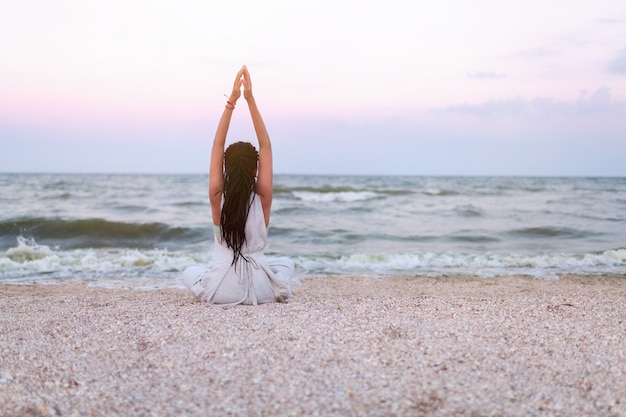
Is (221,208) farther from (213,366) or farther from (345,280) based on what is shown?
(345,280)

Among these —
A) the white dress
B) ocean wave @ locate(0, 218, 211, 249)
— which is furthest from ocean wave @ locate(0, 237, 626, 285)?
the white dress

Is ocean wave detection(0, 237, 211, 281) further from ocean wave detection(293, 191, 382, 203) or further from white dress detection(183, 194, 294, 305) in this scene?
ocean wave detection(293, 191, 382, 203)

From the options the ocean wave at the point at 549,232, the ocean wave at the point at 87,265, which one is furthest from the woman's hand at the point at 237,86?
the ocean wave at the point at 549,232

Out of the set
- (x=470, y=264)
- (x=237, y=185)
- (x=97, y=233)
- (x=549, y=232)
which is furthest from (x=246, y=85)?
(x=549, y=232)

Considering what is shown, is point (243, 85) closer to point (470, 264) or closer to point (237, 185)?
point (237, 185)

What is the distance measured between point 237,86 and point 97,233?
39.5 feet

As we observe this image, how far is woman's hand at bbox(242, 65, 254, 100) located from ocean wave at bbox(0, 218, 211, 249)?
1024cm

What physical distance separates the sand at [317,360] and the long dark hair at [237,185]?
0.76m

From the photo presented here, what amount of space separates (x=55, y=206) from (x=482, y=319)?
21147 mm

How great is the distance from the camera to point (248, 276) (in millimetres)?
5336

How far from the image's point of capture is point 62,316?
5.02m

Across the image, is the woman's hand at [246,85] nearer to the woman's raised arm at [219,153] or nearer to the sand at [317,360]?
the woman's raised arm at [219,153]

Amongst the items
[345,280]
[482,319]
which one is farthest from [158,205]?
[482,319]

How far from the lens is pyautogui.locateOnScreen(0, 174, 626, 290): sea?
1045 centimetres
